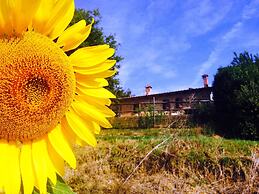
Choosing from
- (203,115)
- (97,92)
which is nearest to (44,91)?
(97,92)

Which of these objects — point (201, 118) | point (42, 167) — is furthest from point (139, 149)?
point (201, 118)

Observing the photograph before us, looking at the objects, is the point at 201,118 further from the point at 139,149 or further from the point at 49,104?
the point at 49,104

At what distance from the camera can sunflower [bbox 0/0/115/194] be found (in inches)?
33.6

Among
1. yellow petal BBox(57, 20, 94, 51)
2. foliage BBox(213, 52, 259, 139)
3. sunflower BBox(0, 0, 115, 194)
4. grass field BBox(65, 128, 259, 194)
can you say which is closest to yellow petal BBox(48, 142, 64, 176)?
sunflower BBox(0, 0, 115, 194)

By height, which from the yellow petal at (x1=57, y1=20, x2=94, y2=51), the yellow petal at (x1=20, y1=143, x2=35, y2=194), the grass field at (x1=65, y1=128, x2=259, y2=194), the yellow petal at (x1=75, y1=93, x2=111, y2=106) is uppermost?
the yellow petal at (x1=57, y1=20, x2=94, y2=51)

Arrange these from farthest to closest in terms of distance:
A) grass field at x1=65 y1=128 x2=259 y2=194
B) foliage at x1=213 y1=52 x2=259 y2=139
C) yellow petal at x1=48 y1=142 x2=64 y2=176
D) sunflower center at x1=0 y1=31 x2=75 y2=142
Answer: foliage at x1=213 y1=52 x2=259 y2=139
grass field at x1=65 y1=128 x2=259 y2=194
yellow petal at x1=48 y1=142 x2=64 y2=176
sunflower center at x1=0 y1=31 x2=75 y2=142

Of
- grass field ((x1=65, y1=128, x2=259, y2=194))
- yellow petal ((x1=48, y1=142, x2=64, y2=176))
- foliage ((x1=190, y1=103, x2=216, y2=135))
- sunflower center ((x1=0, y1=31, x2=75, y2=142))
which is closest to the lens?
sunflower center ((x1=0, y1=31, x2=75, y2=142))

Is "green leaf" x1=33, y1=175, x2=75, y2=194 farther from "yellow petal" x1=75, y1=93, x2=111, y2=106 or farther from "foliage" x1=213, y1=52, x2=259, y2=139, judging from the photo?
"foliage" x1=213, y1=52, x2=259, y2=139

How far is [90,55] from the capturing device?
977 mm

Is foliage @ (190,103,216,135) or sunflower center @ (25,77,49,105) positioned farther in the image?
foliage @ (190,103,216,135)

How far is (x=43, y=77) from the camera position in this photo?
0.90m

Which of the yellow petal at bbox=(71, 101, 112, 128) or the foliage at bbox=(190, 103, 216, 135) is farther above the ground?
the foliage at bbox=(190, 103, 216, 135)

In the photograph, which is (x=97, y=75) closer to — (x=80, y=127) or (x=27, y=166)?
(x=80, y=127)

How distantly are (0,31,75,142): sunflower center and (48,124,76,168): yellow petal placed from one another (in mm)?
26
